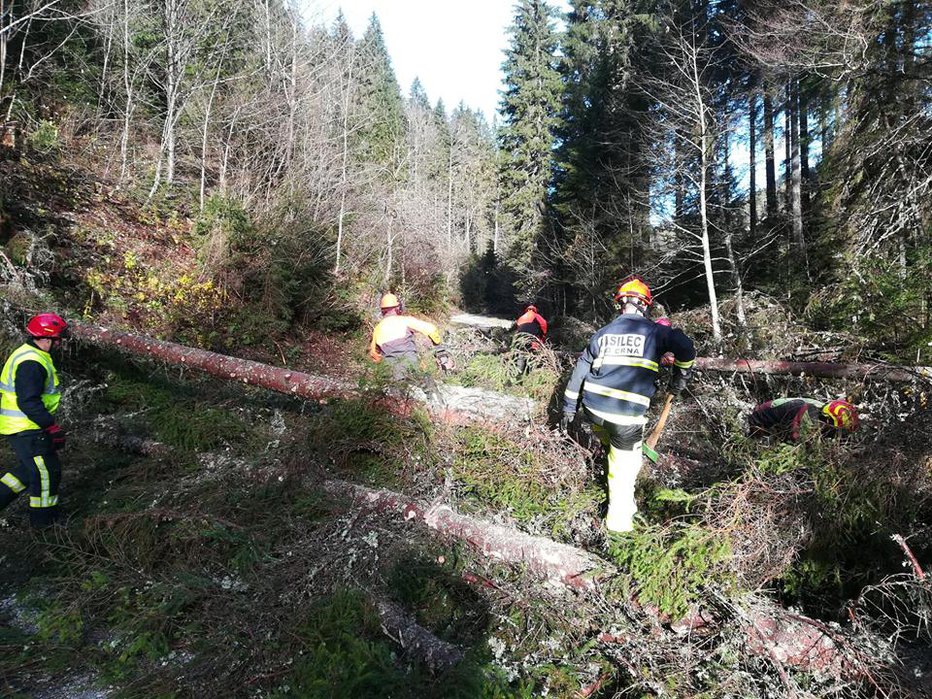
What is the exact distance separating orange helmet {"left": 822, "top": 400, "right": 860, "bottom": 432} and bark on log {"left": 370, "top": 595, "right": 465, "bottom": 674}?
359 centimetres

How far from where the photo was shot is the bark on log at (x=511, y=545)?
2828 millimetres

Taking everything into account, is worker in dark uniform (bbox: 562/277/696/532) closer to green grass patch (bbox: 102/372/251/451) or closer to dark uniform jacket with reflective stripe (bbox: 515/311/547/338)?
green grass patch (bbox: 102/372/251/451)

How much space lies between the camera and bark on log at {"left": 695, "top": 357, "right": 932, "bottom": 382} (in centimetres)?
410

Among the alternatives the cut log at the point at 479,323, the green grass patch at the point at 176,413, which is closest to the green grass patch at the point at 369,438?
the green grass patch at the point at 176,413

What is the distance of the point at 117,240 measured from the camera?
978cm

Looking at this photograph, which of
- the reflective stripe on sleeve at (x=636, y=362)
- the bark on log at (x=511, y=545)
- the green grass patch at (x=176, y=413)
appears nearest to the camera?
the bark on log at (x=511, y=545)

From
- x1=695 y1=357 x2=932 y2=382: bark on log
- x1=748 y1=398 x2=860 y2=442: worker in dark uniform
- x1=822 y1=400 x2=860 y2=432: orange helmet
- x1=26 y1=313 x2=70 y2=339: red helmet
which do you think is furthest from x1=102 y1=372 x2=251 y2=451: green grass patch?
x1=695 y1=357 x2=932 y2=382: bark on log

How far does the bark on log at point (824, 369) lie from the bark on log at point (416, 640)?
4.15 metres

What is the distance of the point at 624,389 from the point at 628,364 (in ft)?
0.62

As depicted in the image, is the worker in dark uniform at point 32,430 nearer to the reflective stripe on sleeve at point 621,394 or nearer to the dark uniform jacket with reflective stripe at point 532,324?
the reflective stripe on sleeve at point 621,394

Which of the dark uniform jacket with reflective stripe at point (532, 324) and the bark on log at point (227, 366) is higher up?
the dark uniform jacket with reflective stripe at point (532, 324)

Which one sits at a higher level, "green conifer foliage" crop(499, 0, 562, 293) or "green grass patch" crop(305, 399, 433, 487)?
"green conifer foliage" crop(499, 0, 562, 293)

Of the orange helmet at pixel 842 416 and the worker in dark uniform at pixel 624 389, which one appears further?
the orange helmet at pixel 842 416

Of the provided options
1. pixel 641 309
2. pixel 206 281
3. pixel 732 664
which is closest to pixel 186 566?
pixel 732 664
